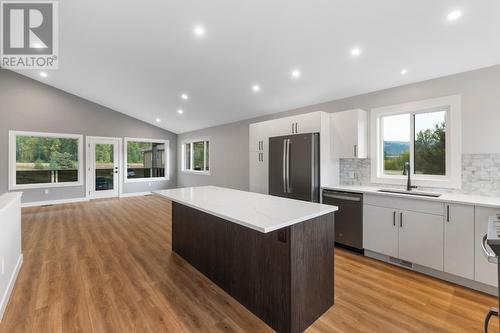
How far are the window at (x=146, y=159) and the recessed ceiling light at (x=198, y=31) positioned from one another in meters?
6.03

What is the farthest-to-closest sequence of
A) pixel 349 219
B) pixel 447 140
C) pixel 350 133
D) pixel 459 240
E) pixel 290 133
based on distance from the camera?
pixel 290 133 < pixel 350 133 < pixel 349 219 < pixel 447 140 < pixel 459 240

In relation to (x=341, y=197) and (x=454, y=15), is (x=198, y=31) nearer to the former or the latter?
(x=454, y=15)

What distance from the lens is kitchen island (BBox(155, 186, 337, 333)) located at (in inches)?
65.8

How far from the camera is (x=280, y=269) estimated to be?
1.73 metres

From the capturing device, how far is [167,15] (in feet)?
9.53

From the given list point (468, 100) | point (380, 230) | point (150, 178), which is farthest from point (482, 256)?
point (150, 178)

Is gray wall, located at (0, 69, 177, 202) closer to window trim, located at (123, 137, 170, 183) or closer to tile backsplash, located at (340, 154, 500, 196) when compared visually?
window trim, located at (123, 137, 170, 183)

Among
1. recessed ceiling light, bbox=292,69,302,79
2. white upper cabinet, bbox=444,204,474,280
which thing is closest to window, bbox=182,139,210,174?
recessed ceiling light, bbox=292,69,302,79

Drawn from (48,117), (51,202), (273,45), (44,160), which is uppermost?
(273,45)

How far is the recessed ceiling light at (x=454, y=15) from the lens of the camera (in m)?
2.12

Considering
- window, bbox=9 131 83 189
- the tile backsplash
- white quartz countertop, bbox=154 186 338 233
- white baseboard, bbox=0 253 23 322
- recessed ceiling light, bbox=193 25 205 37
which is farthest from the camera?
Result: window, bbox=9 131 83 189

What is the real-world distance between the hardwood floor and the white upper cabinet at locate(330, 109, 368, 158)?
1.57 meters

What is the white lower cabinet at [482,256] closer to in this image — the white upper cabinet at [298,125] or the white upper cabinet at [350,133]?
the white upper cabinet at [350,133]

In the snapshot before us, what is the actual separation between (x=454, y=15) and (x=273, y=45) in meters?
1.89
